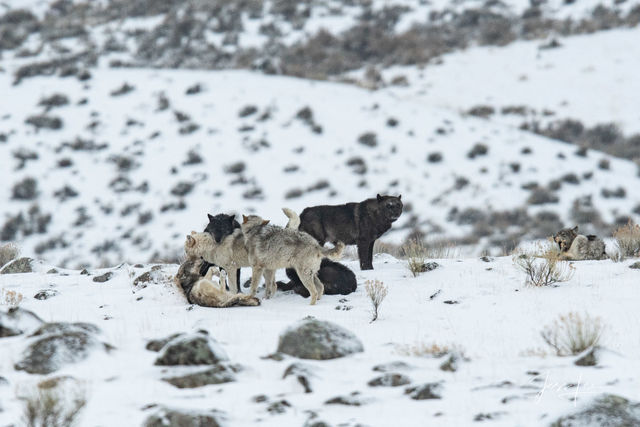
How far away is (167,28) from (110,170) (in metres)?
19.8

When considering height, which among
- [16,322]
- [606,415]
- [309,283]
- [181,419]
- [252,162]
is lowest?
[606,415]

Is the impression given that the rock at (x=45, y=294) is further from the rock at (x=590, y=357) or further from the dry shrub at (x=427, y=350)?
the rock at (x=590, y=357)

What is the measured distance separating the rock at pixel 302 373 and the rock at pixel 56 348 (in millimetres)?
1879

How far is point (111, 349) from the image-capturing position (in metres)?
5.99

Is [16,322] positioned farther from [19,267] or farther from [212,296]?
[19,267]

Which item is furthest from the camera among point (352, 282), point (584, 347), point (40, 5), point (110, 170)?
point (40, 5)

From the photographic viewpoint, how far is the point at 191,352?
5535 mm

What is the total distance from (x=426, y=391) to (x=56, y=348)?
10.8 ft

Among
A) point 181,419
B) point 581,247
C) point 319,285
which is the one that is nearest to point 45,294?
point 319,285

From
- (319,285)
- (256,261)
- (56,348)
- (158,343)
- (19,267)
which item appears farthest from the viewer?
(19,267)

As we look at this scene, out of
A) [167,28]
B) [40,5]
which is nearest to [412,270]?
[167,28]

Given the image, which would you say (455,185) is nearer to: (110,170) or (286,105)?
(286,105)

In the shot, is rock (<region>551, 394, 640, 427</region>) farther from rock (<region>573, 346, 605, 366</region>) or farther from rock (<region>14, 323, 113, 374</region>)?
rock (<region>14, 323, 113, 374</region>)

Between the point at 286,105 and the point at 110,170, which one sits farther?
the point at 286,105
